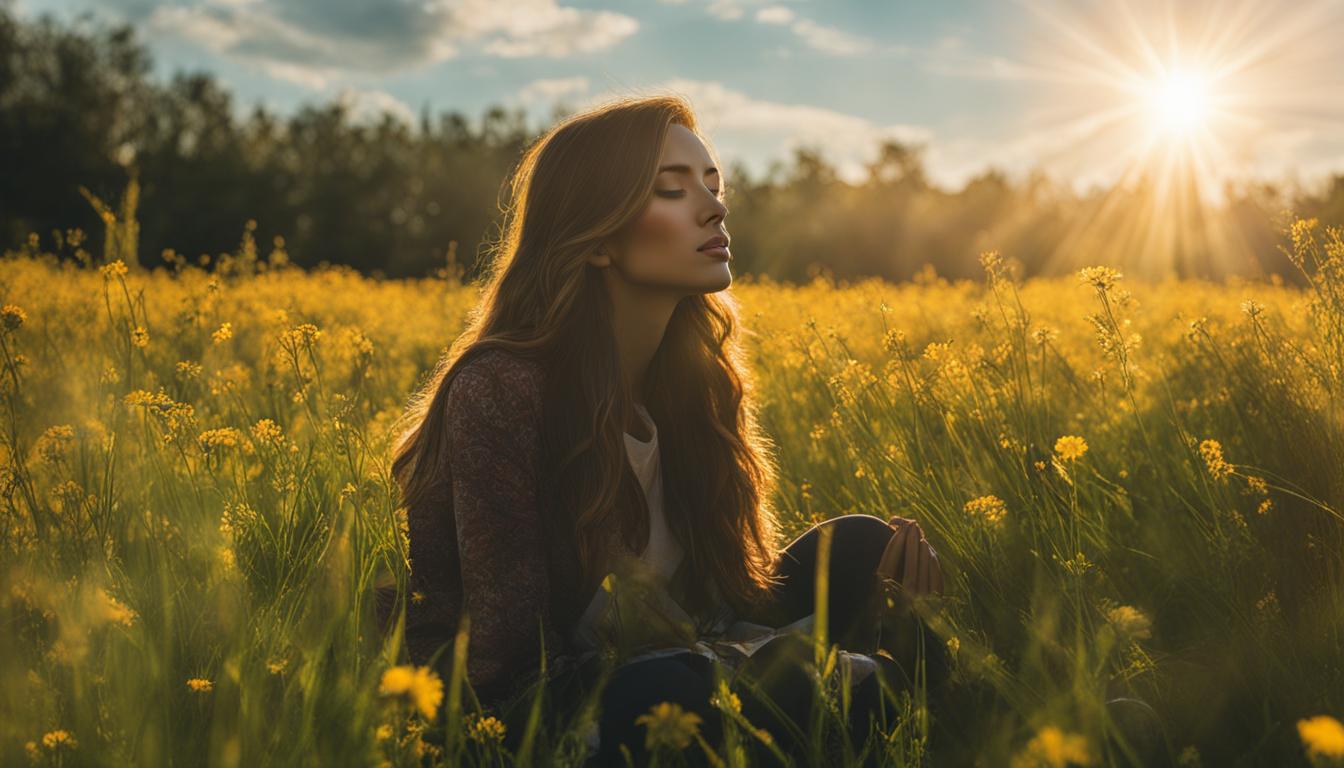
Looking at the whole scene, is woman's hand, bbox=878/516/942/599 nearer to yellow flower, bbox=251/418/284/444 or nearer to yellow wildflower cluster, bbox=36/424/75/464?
yellow flower, bbox=251/418/284/444

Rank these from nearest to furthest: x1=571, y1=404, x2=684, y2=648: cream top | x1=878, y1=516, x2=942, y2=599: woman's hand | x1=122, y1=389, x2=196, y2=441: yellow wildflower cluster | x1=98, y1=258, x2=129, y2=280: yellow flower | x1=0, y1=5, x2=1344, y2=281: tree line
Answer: x1=878, y1=516, x2=942, y2=599: woman's hand
x1=122, y1=389, x2=196, y2=441: yellow wildflower cluster
x1=571, y1=404, x2=684, y2=648: cream top
x1=98, y1=258, x2=129, y2=280: yellow flower
x1=0, y1=5, x2=1344, y2=281: tree line

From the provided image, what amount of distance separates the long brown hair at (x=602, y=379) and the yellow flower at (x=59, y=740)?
2.72 ft

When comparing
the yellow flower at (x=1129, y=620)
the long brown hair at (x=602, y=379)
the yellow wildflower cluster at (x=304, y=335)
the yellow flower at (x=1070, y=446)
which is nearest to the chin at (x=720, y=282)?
the long brown hair at (x=602, y=379)

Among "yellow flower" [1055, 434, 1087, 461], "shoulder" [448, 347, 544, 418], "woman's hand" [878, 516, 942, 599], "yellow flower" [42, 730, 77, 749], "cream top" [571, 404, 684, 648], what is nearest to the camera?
"yellow flower" [42, 730, 77, 749]

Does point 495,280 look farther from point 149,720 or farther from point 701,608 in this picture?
point 149,720

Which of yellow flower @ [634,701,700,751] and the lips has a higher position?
the lips

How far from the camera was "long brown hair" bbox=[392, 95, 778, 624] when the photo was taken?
7.79 ft

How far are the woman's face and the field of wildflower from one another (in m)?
0.56

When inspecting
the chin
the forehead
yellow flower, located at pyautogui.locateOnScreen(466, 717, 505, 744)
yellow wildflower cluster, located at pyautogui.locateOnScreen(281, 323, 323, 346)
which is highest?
the forehead

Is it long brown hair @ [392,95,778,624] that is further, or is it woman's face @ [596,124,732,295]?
woman's face @ [596,124,732,295]

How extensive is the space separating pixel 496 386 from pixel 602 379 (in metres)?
0.33

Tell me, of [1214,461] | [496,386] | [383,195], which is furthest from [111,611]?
[383,195]

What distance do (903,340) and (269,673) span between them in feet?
5.82

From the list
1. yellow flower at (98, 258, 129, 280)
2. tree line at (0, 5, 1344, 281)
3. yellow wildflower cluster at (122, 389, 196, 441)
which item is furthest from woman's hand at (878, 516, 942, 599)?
tree line at (0, 5, 1344, 281)
